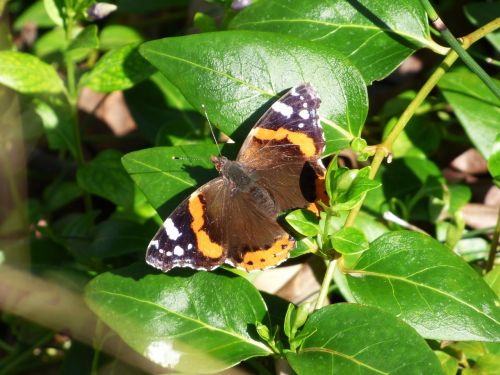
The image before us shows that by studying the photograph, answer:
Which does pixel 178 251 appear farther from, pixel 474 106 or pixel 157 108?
pixel 157 108

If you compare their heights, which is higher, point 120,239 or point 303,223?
point 303,223

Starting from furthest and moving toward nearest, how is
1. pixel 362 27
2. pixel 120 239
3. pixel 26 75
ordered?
pixel 26 75 → pixel 120 239 → pixel 362 27

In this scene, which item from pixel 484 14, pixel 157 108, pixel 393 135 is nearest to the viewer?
pixel 393 135

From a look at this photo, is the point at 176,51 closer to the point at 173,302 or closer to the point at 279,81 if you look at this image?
the point at 279,81

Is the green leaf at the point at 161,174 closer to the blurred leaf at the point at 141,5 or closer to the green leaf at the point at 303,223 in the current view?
the green leaf at the point at 303,223

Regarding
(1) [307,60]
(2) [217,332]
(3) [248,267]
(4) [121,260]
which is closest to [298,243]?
(3) [248,267]

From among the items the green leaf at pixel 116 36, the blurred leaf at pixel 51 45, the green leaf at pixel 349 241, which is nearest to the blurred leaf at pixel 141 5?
the green leaf at pixel 116 36

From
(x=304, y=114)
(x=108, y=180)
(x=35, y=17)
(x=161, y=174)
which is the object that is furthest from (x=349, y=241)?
(x=35, y=17)
